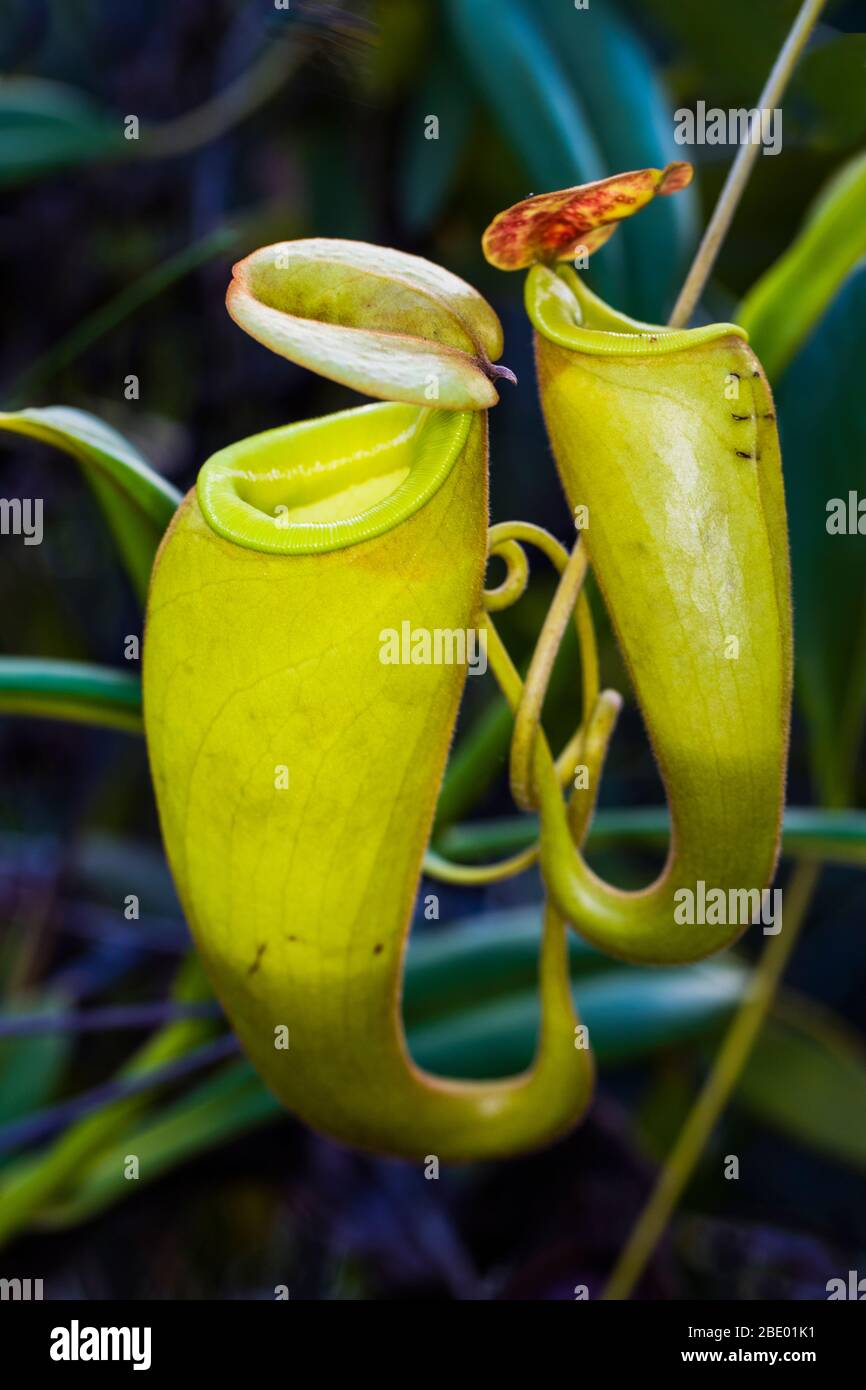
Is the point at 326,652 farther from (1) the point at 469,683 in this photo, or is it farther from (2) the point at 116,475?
(1) the point at 469,683

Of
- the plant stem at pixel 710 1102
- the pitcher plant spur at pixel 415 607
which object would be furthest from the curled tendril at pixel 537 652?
the plant stem at pixel 710 1102

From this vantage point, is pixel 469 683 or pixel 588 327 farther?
pixel 469 683

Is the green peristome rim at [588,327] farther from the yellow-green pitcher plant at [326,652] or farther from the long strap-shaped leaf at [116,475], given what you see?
the long strap-shaped leaf at [116,475]

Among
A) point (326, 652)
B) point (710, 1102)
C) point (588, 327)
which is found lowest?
point (710, 1102)

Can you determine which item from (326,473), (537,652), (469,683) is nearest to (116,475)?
(326,473)

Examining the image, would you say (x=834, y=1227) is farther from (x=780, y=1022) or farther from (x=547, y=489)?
(x=547, y=489)
